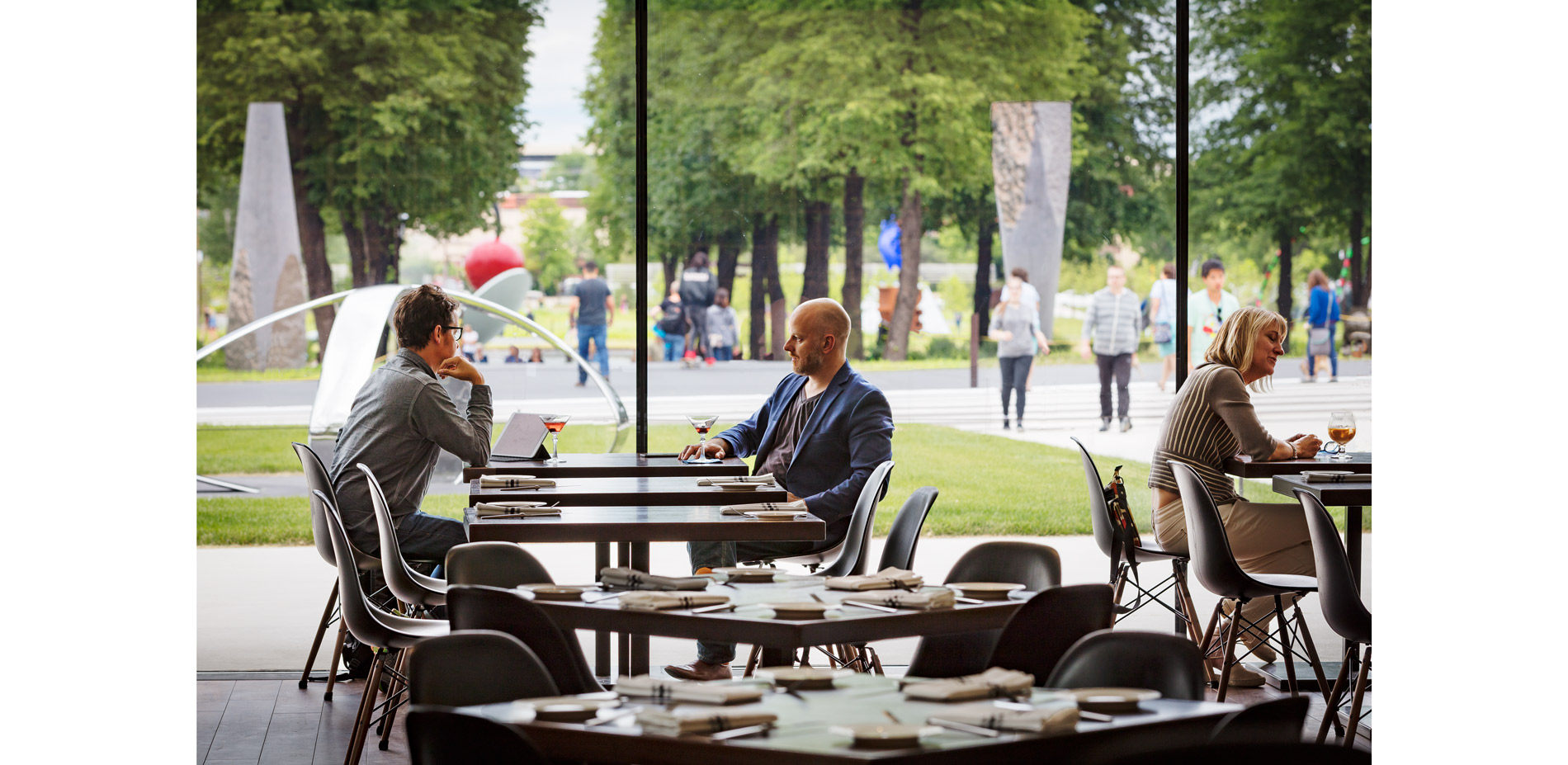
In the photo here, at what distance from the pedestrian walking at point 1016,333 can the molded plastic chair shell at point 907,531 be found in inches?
194

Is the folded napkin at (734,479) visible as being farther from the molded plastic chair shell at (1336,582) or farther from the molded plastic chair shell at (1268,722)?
the molded plastic chair shell at (1268,722)

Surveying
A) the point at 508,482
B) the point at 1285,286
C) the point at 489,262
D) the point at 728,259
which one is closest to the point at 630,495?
the point at 508,482

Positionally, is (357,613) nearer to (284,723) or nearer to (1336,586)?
(284,723)

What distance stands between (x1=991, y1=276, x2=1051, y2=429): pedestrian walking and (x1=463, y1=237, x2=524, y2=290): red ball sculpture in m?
3.03

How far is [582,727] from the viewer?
6.91ft

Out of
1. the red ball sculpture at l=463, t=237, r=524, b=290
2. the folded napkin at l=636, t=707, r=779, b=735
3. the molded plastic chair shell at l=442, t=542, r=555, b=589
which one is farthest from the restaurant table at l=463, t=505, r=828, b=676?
the red ball sculpture at l=463, t=237, r=524, b=290

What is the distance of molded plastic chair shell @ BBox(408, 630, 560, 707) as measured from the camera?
2.43 meters

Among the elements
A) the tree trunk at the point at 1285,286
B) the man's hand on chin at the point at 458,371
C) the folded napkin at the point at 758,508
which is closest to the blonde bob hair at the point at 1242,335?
the folded napkin at the point at 758,508

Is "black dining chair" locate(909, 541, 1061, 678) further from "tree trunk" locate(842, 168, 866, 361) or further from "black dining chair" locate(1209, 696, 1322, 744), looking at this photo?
"tree trunk" locate(842, 168, 866, 361)

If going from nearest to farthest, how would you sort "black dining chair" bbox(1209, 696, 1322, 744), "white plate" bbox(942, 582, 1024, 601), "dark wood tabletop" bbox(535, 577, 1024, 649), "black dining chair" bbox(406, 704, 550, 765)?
"black dining chair" bbox(406, 704, 550, 765) < "black dining chair" bbox(1209, 696, 1322, 744) < "dark wood tabletop" bbox(535, 577, 1024, 649) < "white plate" bbox(942, 582, 1024, 601)

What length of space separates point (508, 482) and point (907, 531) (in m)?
1.32

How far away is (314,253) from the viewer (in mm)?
8688
